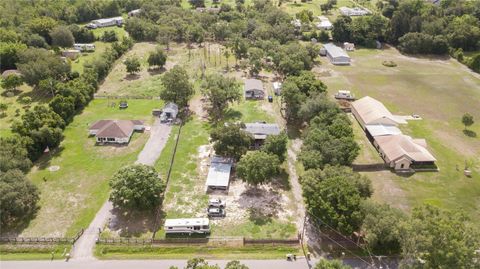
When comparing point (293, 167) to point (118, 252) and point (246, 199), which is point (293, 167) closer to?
point (246, 199)

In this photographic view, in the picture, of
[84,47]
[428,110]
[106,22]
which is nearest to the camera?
[428,110]

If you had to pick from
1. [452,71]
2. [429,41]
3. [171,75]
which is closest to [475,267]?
[171,75]

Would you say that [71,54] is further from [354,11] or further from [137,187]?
[354,11]

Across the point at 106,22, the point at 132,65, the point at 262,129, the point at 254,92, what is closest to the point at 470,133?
the point at 262,129

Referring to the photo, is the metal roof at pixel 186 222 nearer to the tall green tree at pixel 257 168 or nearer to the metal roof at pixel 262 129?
the tall green tree at pixel 257 168

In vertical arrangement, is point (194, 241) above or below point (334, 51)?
below

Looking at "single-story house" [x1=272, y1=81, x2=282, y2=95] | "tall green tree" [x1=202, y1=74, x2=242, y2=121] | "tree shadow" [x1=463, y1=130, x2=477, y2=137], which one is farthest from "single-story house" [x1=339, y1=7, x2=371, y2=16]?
"tall green tree" [x1=202, y1=74, x2=242, y2=121]
